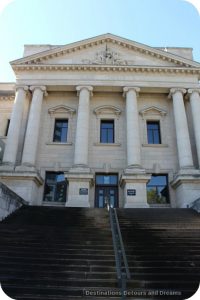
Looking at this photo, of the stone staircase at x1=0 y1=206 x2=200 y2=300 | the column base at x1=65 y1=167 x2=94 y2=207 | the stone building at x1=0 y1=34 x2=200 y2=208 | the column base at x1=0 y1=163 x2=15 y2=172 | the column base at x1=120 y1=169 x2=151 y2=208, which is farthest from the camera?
the stone building at x1=0 y1=34 x2=200 y2=208

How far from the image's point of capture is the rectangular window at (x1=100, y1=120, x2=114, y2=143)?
24.4 metres

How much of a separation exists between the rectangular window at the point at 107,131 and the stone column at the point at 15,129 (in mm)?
7129

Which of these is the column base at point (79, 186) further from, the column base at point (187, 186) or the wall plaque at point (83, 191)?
the column base at point (187, 186)

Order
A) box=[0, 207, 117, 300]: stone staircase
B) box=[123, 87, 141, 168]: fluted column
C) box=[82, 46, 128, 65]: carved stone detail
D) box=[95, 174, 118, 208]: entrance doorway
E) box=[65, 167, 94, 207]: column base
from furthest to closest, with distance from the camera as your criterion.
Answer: box=[82, 46, 128, 65]: carved stone detail, box=[95, 174, 118, 208]: entrance doorway, box=[123, 87, 141, 168]: fluted column, box=[65, 167, 94, 207]: column base, box=[0, 207, 117, 300]: stone staircase

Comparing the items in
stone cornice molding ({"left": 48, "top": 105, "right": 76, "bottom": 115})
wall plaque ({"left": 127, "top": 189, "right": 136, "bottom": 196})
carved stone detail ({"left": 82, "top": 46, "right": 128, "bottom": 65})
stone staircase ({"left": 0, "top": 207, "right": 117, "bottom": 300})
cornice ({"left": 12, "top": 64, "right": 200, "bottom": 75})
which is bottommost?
stone staircase ({"left": 0, "top": 207, "right": 117, "bottom": 300})

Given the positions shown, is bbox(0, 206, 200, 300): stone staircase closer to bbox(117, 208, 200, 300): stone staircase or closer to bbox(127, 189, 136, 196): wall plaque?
bbox(117, 208, 200, 300): stone staircase

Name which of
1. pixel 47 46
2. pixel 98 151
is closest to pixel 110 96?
pixel 98 151

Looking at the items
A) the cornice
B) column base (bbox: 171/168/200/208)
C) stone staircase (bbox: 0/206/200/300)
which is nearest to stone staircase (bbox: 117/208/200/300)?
stone staircase (bbox: 0/206/200/300)

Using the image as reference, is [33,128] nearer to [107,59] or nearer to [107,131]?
[107,131]

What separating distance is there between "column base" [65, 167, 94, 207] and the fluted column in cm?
357

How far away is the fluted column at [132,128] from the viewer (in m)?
21.7

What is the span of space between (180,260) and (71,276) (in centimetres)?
358

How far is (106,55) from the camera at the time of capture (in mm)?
25812

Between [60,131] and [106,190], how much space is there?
6884 millimetres
